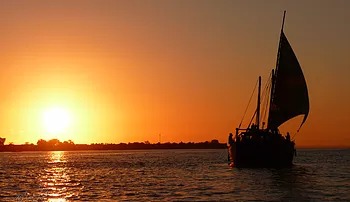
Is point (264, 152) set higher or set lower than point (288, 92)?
lower

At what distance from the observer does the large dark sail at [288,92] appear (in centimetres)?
8438

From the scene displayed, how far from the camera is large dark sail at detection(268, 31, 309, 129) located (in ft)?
277

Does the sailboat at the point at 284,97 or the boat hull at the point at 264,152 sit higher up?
the sailboat at the point at 284,97

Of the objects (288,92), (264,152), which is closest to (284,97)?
(288,92)

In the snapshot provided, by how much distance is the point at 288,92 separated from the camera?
84.6 metres

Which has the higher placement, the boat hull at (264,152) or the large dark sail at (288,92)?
the large dark sail at (288,92)

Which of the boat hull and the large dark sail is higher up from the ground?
the large dark sail

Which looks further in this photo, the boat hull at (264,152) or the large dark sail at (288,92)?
the large dark sail at (288,92)

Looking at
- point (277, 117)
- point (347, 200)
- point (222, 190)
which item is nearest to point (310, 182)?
point (222, 190)

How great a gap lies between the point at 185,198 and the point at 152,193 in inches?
222

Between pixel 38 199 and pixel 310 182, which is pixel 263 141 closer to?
pixel 310 182

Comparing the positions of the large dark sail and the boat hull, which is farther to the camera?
the large dark sail

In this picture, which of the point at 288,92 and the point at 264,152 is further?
the point at 288,92

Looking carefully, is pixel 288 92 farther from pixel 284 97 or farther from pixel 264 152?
pixel 264 152
